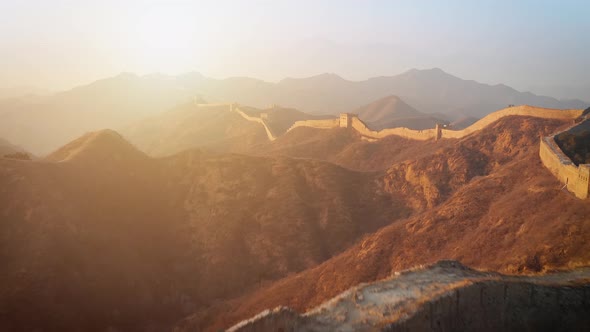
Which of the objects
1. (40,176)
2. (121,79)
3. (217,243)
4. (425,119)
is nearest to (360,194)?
(217,243)

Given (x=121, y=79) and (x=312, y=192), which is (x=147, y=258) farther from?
(x=121, y=79)

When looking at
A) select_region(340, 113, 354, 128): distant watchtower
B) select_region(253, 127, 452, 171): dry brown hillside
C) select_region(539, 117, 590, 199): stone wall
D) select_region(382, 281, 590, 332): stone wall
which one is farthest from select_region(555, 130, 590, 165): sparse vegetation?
select_region(340, 113, 354, 128): distant watchtower

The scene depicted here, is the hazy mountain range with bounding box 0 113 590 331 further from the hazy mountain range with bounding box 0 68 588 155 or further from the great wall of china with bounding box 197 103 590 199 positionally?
the hazy mountain range with bounding box 0 68 588 155

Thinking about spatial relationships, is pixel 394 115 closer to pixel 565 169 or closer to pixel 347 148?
pixel 347 148

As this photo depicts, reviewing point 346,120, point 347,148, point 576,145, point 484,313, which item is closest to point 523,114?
point 576,145

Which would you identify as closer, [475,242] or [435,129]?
[475,242]
